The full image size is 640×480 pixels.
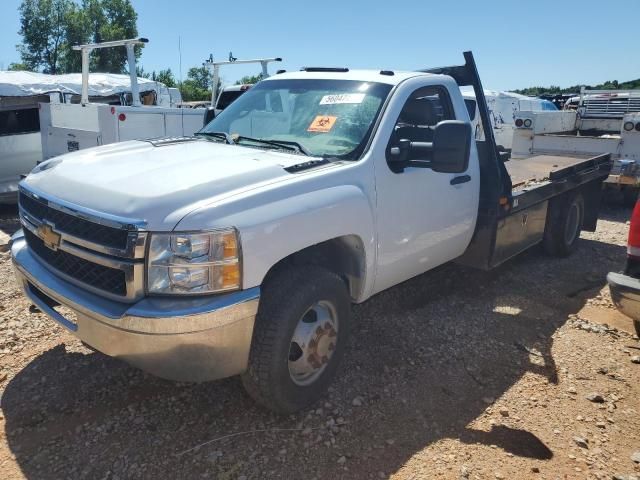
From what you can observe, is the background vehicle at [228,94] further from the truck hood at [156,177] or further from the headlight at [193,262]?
the headlight at [193,262]

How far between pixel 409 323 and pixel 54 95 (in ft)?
33.3

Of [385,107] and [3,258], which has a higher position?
[385,107]

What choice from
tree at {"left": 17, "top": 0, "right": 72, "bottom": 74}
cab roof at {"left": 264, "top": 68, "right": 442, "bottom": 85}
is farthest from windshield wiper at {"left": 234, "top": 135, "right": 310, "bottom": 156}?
tree at {"left": 17, "top": 0, "right": 72, "bottom": 74}

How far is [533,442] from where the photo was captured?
303cm

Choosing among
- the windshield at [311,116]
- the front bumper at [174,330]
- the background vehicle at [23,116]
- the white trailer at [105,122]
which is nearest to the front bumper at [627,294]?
the windshield at [311,116]

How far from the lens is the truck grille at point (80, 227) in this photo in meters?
2.56

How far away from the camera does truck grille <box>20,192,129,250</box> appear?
101 inches

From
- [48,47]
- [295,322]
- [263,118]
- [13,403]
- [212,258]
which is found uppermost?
[48,47]

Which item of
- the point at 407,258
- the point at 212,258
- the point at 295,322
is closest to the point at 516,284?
the point at 407,258

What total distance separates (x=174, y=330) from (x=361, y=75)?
7.97 feet

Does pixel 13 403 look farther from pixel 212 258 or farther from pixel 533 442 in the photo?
pixel 533 442

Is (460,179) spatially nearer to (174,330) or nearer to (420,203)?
(420,203)

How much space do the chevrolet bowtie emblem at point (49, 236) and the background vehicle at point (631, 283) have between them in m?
3.50

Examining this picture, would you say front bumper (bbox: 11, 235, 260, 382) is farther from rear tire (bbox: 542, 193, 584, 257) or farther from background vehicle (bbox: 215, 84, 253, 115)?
background vehicle (bbox: 215, 84, 253, 115)
